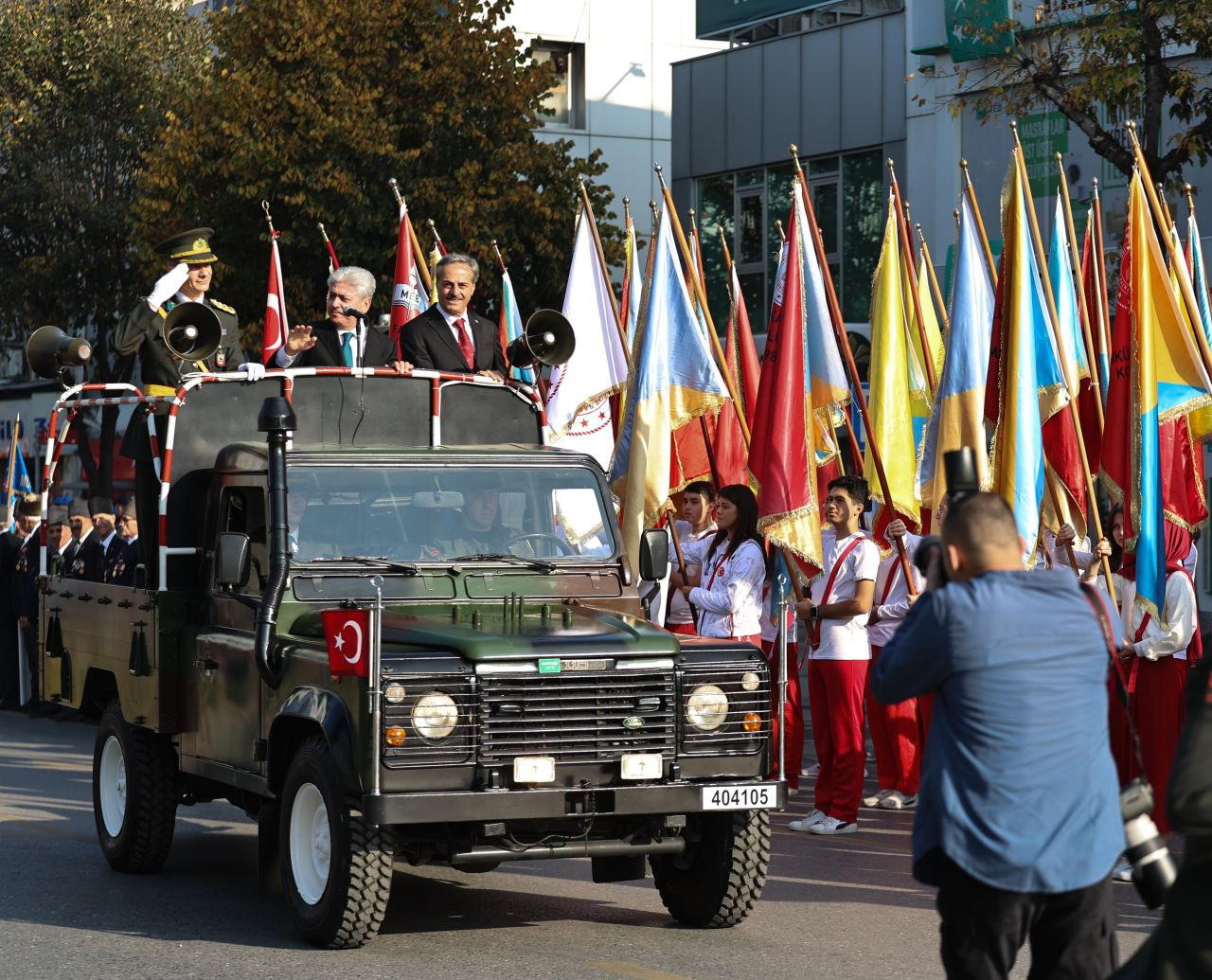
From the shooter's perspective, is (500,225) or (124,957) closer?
(124,957)

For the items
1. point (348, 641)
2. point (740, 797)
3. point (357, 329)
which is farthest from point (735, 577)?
point (348, 641)

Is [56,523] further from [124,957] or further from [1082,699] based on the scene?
[1082,699]

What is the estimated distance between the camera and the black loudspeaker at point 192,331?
405 inches

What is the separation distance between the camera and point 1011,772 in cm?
501

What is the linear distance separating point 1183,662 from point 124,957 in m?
5.81

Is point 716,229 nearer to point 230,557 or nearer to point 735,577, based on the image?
point 735,577

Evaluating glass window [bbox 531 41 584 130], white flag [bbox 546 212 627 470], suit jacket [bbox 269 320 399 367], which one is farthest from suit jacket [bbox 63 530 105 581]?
glass window [bbox 531 41 584 130]

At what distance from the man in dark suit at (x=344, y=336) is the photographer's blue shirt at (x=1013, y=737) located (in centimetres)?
645

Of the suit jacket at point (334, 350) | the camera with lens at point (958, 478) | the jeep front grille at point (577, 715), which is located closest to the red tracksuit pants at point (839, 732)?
the suit jacket at point (334, 350)

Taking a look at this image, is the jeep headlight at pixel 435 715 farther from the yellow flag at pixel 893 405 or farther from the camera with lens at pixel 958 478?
the yellow flag at pixel 893 405

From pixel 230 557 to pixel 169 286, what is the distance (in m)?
2.86

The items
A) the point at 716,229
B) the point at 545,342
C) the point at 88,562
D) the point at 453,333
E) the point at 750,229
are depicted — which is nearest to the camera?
the point at 545,342

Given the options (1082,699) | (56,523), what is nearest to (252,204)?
(56,523)

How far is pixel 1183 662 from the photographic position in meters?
10.9
